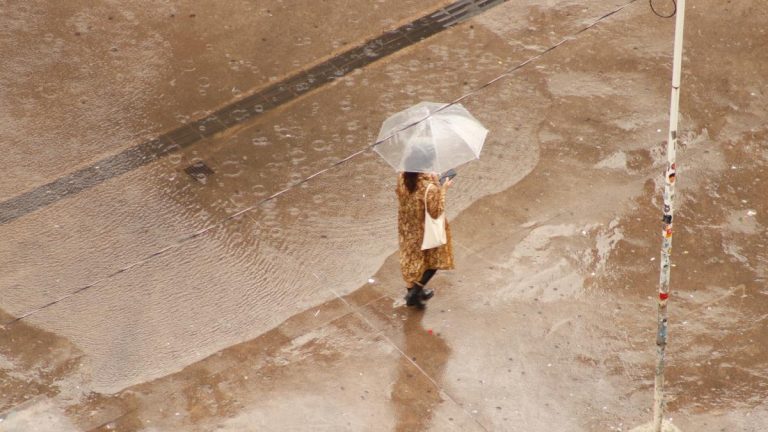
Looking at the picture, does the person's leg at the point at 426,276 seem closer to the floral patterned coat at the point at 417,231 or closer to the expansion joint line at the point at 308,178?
the floral patterned coat at the point at 417,231

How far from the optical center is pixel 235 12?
12.2 metres

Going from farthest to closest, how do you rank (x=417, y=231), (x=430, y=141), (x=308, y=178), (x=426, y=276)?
(x=308, y=178), (x=426, y=276), (x=417, y=231), (x=430, y=141)

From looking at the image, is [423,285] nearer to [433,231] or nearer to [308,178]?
[433,231]

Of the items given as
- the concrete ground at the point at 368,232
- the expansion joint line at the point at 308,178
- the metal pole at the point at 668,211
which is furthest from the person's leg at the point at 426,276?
the metal pole at the point at 668,211

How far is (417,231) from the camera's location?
28.3 feet

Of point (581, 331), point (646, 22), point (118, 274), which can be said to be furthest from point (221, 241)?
point (646, 22)

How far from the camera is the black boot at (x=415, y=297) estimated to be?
8875 millimetres

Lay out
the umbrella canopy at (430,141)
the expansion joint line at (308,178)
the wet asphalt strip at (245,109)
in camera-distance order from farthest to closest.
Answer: the wet asphalt strip at (245,109) → the expansion joint line at (308,178) → the umbrella canopy at (430,141)

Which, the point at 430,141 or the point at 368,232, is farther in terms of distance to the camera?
the point at 368,232

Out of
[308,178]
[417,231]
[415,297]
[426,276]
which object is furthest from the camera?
[308,178]

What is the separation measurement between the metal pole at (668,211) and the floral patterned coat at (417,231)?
172 cm

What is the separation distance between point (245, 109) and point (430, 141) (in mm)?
3111

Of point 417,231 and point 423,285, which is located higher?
point 417,231

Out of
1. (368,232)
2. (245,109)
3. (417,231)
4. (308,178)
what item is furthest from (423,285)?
(245,109)
